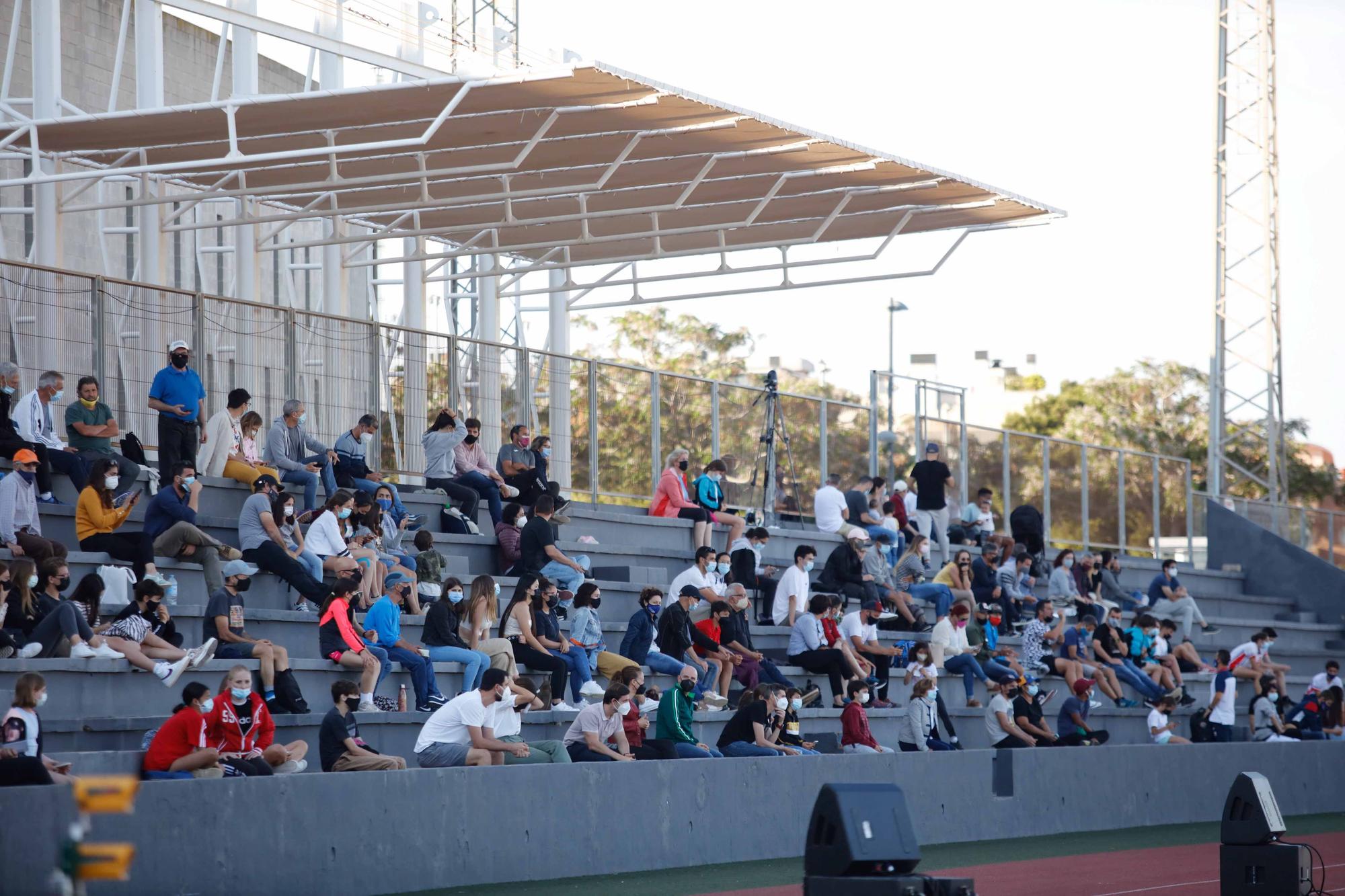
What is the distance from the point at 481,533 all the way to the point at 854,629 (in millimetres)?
4084

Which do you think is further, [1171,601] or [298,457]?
[1171,601]

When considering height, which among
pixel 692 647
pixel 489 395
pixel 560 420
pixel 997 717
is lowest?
pixel 997 717

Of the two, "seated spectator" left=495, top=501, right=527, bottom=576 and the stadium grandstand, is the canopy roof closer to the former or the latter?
the stadium grandstand

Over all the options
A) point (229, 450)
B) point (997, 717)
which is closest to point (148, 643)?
point (229, 450)

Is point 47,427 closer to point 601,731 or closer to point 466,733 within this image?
point 466,733

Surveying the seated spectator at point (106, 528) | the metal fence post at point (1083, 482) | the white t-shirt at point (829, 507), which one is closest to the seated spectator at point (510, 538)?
the seated spectator at point (106, 528)

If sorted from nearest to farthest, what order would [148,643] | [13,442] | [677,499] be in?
1. [148,643]
2. [13,442]
3. [677,499]

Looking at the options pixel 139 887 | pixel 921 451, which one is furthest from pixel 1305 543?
pixel 139 887

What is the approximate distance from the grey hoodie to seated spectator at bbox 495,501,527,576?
7.09 ft

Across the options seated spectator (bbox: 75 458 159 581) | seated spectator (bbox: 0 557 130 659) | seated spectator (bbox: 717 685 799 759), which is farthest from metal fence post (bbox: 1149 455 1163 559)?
seated spectator (bbox: 0 557 130 659)

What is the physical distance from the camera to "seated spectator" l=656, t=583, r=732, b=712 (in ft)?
54.1

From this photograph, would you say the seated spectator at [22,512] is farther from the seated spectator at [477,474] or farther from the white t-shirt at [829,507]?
the white t-shirt at [829,507]

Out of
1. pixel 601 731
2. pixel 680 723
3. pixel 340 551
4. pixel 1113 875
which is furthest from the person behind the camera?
pixel 340 551

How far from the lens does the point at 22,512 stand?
1355 centimetres
